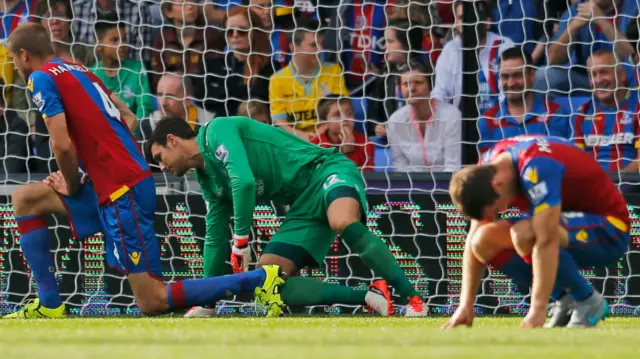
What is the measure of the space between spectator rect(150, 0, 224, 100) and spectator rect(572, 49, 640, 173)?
275 cm

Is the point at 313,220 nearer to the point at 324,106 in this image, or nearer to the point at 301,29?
the point at 324,106

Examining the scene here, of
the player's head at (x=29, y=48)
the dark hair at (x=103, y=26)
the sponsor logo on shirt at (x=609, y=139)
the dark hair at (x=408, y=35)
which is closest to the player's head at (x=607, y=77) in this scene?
A: the sponsor logo on shirt at (x=609, y=139)

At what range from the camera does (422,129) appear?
28.8 feet

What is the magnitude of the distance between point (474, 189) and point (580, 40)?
444cm

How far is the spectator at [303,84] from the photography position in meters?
9.06

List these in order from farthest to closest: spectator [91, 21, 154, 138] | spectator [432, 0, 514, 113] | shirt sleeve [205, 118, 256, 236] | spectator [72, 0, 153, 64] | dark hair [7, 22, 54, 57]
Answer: spectator [72, 0, 153, 64]
spectator [91, 21, 154, 138]
spectator [432, 0, 514, 113]
shirt sleeve [205, 118, 256, 236]
dark hair [7, 22, 54, 57]

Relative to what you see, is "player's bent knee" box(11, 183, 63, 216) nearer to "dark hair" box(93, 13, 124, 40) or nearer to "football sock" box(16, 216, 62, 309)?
"football sock" box(16, 216, 62, 309)

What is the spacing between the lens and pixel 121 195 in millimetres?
6461

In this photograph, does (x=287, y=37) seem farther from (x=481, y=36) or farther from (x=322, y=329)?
(x=322, y=329)

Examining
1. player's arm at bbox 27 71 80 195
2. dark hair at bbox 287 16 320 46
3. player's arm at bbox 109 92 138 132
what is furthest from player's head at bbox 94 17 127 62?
player's arm at bbox 27 71 80 195

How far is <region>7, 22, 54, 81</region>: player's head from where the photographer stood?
6.43 metres

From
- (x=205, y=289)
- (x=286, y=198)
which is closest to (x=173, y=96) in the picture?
(x=286, y=198)

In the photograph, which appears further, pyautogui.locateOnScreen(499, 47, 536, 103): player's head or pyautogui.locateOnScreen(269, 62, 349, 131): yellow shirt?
pyautogui.locateOnScreen(269, 62, 349, 131): yellow shirt

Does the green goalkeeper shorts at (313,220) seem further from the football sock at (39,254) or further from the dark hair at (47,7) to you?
the dark hair at (47,7)
